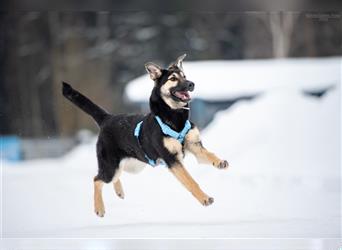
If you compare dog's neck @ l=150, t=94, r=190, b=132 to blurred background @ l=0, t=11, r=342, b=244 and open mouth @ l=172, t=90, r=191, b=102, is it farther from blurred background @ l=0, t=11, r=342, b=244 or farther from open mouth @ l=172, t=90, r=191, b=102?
blurred background @ l=0, t=11, r=342, b=244

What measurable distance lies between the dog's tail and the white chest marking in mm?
376

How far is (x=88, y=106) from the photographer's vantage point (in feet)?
13.8

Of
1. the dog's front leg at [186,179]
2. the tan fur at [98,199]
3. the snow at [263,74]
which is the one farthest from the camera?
the snow at [263,74]

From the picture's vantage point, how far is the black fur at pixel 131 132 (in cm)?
366

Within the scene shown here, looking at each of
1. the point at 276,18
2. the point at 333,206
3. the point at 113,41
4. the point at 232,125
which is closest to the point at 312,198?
the point at 333,206

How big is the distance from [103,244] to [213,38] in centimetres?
204

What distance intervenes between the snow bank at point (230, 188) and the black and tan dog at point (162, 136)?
0.19 meters

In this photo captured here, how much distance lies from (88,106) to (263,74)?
173 cm

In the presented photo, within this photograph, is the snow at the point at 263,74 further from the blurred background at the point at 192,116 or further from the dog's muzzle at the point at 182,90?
the dog's muzzle at the point at 182,90

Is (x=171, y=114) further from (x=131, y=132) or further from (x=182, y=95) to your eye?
(x=131, y=132)

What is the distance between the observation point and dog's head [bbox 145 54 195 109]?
3.64 m

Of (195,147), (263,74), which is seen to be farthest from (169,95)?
(263,74)

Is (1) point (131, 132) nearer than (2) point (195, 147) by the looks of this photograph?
No

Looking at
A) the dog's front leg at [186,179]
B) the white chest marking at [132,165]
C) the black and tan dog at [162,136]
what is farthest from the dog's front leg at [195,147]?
the white chest marking at [132,165]
